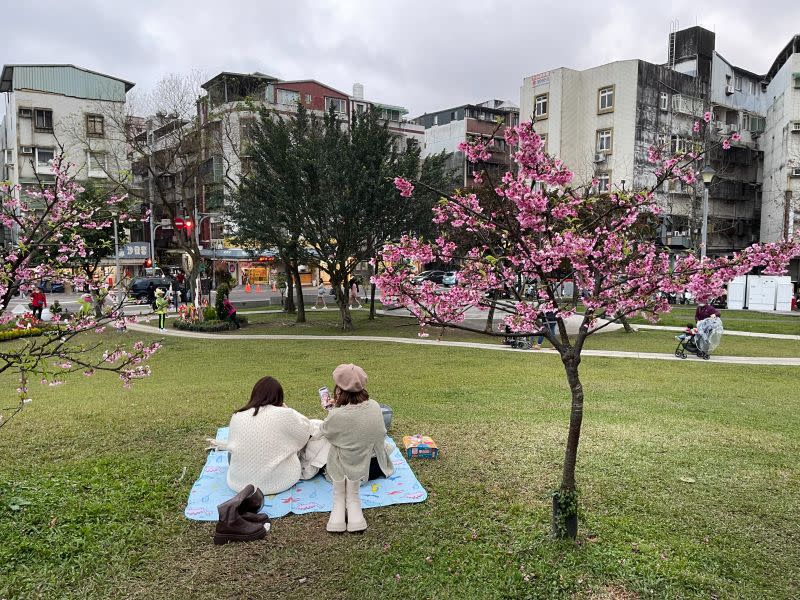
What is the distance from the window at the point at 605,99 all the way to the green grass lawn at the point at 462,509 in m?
36.5

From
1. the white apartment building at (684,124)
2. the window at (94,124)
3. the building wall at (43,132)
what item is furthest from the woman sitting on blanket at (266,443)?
the window at (94,124)

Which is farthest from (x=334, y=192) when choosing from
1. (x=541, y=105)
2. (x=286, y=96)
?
(x=286, y=96)

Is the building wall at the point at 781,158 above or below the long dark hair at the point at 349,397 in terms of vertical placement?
above

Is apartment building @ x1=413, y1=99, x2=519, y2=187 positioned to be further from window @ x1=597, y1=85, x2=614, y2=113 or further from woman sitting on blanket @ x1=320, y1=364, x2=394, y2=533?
woman sitting on blanket @ x1=320, y1=364, x2=394, y2=533

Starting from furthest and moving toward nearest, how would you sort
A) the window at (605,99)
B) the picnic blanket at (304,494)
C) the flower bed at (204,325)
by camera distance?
the window at (605,99) → the flower bed at (204,325) → the picnic blanket at (304,494)

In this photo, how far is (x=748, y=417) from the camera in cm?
843

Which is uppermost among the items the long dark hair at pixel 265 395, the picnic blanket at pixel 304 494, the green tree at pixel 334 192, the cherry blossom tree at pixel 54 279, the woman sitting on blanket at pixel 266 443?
the green tree at pixel 334 192

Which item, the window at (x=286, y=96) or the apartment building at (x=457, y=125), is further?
the apartment building at (x=457, y=125)

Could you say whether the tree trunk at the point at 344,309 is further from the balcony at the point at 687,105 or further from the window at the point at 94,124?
the window at the point at 94,124

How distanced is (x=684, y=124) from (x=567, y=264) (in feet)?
145

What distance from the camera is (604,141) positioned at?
42.7 meters

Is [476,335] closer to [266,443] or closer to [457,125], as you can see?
[266,443]

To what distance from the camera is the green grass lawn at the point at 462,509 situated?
13.7ft

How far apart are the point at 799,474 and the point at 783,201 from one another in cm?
4283
